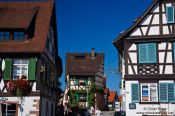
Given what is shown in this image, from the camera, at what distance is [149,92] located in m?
29.3

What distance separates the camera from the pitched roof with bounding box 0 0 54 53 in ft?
94.9

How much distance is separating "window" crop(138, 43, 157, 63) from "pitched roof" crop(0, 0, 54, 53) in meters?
7.41

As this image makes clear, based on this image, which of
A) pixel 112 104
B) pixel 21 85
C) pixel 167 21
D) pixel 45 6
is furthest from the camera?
pixel 112 104

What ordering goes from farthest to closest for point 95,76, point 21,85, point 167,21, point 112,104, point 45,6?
point 112,104 < point 95,76 < point 45,6 < point 167,21 < point 21,85

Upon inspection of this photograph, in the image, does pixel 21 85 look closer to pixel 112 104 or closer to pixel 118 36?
pixel 118 36

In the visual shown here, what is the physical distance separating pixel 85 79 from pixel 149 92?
28.2m

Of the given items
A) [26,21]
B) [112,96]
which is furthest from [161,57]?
[112,96]

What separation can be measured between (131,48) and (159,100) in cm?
451

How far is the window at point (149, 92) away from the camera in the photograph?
29281 mm

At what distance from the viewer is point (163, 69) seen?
96.5 ft

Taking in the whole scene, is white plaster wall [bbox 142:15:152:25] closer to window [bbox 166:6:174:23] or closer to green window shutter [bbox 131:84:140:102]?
window [bbox 166:6:174:23]

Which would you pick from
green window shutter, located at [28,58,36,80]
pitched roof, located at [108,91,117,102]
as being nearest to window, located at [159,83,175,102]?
green window shutter, located at [28,58,36,80]

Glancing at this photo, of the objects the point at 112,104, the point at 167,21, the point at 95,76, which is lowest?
the point at 112,104

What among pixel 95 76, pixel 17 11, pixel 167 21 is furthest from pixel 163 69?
pixel 95 76
